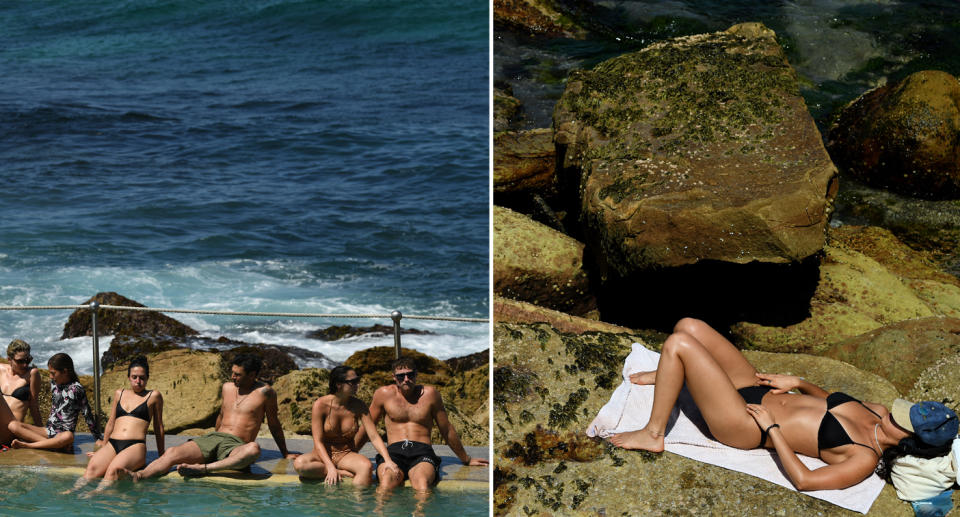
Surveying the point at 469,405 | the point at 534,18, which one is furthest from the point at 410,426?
the point at 534,18

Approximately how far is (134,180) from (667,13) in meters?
13.6

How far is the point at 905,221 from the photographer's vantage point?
12.5ft

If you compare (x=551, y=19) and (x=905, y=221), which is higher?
(x=551, y=19)

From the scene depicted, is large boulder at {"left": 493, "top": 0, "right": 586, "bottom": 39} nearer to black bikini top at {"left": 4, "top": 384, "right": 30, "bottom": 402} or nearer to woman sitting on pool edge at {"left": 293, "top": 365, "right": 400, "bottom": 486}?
woman sitting on pool edge at {"left": 293, "top": 365, "right": 400, "bottom": 486}

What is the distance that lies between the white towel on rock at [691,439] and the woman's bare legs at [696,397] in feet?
0.14

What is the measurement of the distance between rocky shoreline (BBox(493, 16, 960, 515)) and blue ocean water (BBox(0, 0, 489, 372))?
24.5ft

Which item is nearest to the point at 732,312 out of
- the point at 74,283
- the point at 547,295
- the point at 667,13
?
the point at 547,295

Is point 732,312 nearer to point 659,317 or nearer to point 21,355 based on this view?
point 659,317

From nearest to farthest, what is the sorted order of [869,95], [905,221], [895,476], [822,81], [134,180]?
[895,476] < [905,221] < [869,95] < [822,81] < [134,180]

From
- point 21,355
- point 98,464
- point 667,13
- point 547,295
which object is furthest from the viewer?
point 667,13

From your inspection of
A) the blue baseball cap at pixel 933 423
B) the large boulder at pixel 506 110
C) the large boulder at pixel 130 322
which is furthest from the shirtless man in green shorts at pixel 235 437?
the large boulder at pixel 130 322

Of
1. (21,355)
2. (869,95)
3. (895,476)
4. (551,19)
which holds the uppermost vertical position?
(551,19)

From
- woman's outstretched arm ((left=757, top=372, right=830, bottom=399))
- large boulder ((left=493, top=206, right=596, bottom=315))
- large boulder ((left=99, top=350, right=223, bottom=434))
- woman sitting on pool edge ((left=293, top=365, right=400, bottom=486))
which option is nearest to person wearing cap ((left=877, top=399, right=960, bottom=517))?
→ woman's outstretched arm ((left=757, top=372, right=830, bottom=399))

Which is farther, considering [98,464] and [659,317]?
[98,464]
